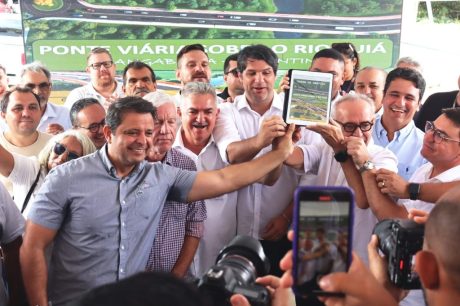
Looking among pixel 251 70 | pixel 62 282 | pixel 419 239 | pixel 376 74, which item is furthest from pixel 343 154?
pixel 376 74

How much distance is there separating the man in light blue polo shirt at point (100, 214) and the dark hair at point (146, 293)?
4.35 feet

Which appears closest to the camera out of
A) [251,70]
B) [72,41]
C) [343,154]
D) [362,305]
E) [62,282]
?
[362,305]

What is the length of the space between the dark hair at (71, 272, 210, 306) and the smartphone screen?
355 mm

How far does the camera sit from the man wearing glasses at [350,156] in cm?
230

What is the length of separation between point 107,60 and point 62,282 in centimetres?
276

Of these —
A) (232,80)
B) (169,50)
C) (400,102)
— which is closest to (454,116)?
(400,102)

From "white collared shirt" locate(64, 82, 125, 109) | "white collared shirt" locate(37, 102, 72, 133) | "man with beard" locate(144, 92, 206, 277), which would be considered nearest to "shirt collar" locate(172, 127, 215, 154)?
"man with beard" locate(144, 92, 206, 277)

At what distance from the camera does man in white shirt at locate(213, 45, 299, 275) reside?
8.17 ft

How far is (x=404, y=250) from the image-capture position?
1.26m

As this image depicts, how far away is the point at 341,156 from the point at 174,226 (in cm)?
77

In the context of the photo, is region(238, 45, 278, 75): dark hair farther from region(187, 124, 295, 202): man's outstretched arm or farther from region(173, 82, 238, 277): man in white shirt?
region(187, 124, 295, 202): man's outstretched arm

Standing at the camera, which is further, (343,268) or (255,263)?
(255,263)

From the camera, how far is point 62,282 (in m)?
2.07

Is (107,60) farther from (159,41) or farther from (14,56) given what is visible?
(14,56)
